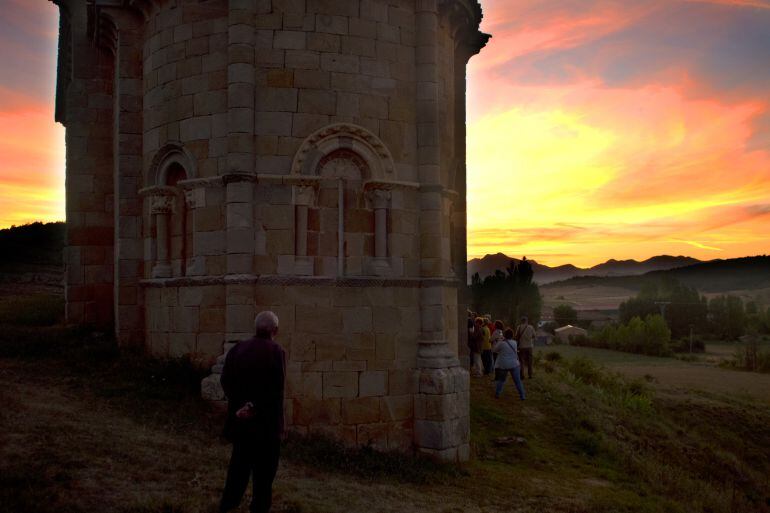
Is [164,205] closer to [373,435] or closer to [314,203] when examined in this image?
[314,203]

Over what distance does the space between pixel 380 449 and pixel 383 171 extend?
4.41 m

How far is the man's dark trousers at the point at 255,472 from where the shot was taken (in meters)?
6.26

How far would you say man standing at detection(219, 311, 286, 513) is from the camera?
6238 millimetres

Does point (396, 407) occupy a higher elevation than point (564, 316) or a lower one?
higher

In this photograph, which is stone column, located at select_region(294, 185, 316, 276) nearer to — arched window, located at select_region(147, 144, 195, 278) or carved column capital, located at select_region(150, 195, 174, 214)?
arched window, located at select_region(147, 144, 195, 278)

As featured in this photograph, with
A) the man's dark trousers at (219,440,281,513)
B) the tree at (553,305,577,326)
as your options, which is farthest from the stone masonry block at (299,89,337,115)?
the tree at (553,305,577,326)

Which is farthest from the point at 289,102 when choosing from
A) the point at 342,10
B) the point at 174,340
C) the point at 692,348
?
the point at 692,348

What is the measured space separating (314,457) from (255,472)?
3.27 metres

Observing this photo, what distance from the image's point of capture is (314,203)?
10797 mm

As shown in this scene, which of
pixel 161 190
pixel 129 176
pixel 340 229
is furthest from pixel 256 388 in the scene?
pixel 129 176

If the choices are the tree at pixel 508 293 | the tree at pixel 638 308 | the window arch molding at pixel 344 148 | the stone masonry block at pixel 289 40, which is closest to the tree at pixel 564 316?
the tree at pixel 638 308

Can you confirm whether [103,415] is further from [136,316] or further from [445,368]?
[445,368]

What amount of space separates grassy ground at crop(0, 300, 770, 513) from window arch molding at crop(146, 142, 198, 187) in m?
3.06

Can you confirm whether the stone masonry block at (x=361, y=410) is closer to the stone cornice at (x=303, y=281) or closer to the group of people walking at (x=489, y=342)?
the stone cornice at (x=303, y=281)
